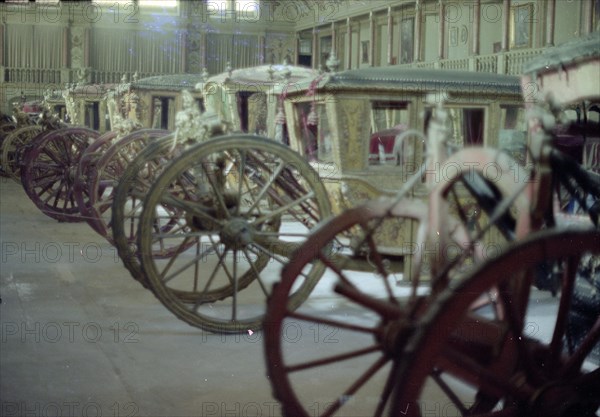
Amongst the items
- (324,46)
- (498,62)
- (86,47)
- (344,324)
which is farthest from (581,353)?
(86,47)

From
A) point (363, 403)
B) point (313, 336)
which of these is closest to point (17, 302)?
point (313, 336)

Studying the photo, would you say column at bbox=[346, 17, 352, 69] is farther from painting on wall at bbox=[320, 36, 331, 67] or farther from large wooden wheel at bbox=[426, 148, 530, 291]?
large wooden wheel at bbox=[426, 148, 530, 291]

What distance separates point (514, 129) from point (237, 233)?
121 inches

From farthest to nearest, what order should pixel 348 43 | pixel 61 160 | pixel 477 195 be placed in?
1. pixel 348 43
2. pixel 61 160
3. pixel 477 195

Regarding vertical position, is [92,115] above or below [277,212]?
above

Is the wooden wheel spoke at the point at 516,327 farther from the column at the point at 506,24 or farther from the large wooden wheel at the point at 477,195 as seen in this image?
the column at the point at 506,24

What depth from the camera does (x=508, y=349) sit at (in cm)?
294

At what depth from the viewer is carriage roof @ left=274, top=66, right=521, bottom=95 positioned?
666 centimetres

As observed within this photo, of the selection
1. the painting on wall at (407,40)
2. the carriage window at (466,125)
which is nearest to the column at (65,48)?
the painting on wall at (407,40)

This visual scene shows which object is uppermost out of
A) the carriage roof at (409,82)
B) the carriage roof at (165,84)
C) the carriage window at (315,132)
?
the carriage roof at (165,84)

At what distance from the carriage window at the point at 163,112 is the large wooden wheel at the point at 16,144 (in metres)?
2.44

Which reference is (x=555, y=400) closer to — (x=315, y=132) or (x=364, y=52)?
(x=315, y=132)

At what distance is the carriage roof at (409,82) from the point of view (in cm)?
666

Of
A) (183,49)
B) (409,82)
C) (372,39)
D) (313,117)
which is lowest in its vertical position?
(313,117)
